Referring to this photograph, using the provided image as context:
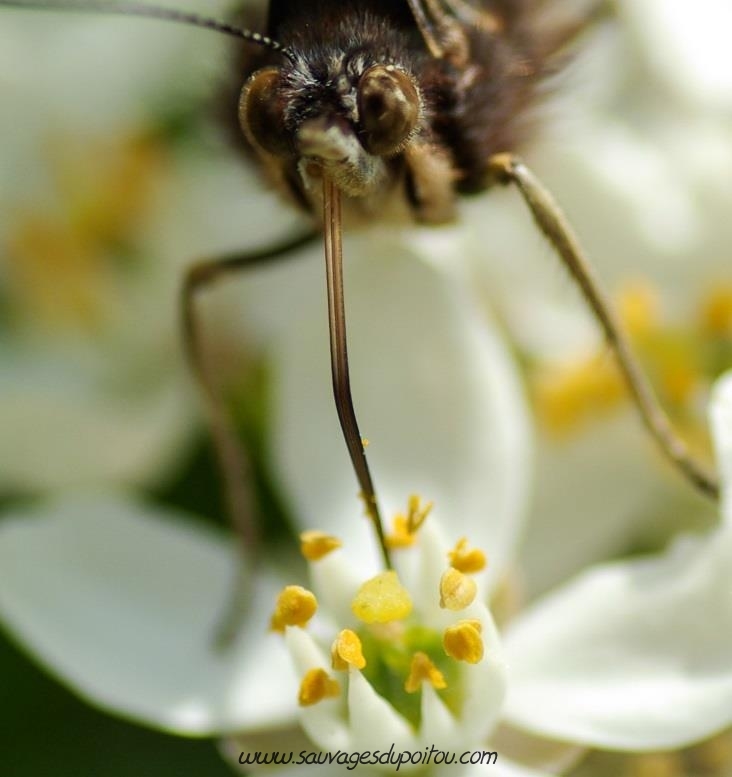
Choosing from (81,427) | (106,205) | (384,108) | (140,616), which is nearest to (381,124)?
(384,108)

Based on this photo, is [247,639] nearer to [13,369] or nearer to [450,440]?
[450,440]

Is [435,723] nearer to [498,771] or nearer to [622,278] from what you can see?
[498,771]

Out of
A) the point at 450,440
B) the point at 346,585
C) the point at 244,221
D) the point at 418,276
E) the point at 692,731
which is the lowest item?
the point at 692,731

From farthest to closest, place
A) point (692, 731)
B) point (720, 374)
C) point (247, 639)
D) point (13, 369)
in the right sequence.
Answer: point (13, 369) → point (720, 374) → point (247, 639) → point (692, 731)

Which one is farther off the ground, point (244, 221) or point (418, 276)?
point (244, 221)

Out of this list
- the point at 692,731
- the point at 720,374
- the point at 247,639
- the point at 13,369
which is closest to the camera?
the point at 692,731

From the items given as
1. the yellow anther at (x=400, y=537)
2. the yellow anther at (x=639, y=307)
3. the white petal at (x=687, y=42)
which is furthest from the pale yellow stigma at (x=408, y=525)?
the white petal at (x=687, y=42)

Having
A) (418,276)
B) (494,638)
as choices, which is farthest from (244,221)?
(494,638)

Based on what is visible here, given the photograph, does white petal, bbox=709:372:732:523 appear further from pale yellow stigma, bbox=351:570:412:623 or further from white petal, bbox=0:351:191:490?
white petal, bbox=0:351:191:490
